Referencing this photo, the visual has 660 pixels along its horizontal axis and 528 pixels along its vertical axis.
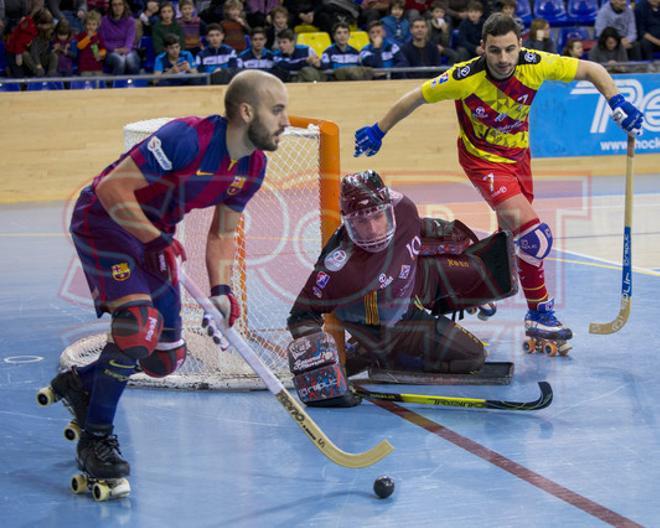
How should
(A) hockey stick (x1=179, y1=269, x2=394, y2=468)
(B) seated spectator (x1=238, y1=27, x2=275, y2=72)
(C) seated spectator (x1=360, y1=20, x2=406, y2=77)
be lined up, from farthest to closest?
(C) seated spectator (x1=360, y1=20, x2=406, y2=77)
(B) seated spectator (x1=238, y1=27, x2=275, y2=72)
(A) hockey stick (x1=179, y1=269, x2=394, y2=468)

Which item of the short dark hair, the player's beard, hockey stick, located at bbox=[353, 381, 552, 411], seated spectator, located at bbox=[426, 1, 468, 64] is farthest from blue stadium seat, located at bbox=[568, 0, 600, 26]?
the player's beard

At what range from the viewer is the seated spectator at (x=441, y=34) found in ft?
48.6

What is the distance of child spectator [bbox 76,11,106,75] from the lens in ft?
44.4

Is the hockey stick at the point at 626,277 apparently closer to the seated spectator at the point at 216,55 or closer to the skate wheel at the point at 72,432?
the skate wheel at the point at 72,432

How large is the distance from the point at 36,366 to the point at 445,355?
2178 millimetres

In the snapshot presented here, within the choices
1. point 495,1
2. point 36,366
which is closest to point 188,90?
point 495,1

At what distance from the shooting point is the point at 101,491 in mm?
4125

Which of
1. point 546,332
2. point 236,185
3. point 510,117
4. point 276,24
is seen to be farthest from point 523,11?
point 236,185

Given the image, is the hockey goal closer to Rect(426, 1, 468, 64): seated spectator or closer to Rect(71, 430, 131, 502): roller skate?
Rect(71, 430, 131, 502): roller skate

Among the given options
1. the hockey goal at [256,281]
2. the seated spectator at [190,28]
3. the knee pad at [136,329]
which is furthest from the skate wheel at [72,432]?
the seated spectator at [190,28]

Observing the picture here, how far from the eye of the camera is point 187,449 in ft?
15.5

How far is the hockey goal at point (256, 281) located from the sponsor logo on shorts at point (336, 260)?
248mm

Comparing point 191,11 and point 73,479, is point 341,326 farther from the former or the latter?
point 191,11

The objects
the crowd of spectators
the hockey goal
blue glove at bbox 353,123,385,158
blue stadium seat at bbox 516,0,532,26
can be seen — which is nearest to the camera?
the hockey goal
